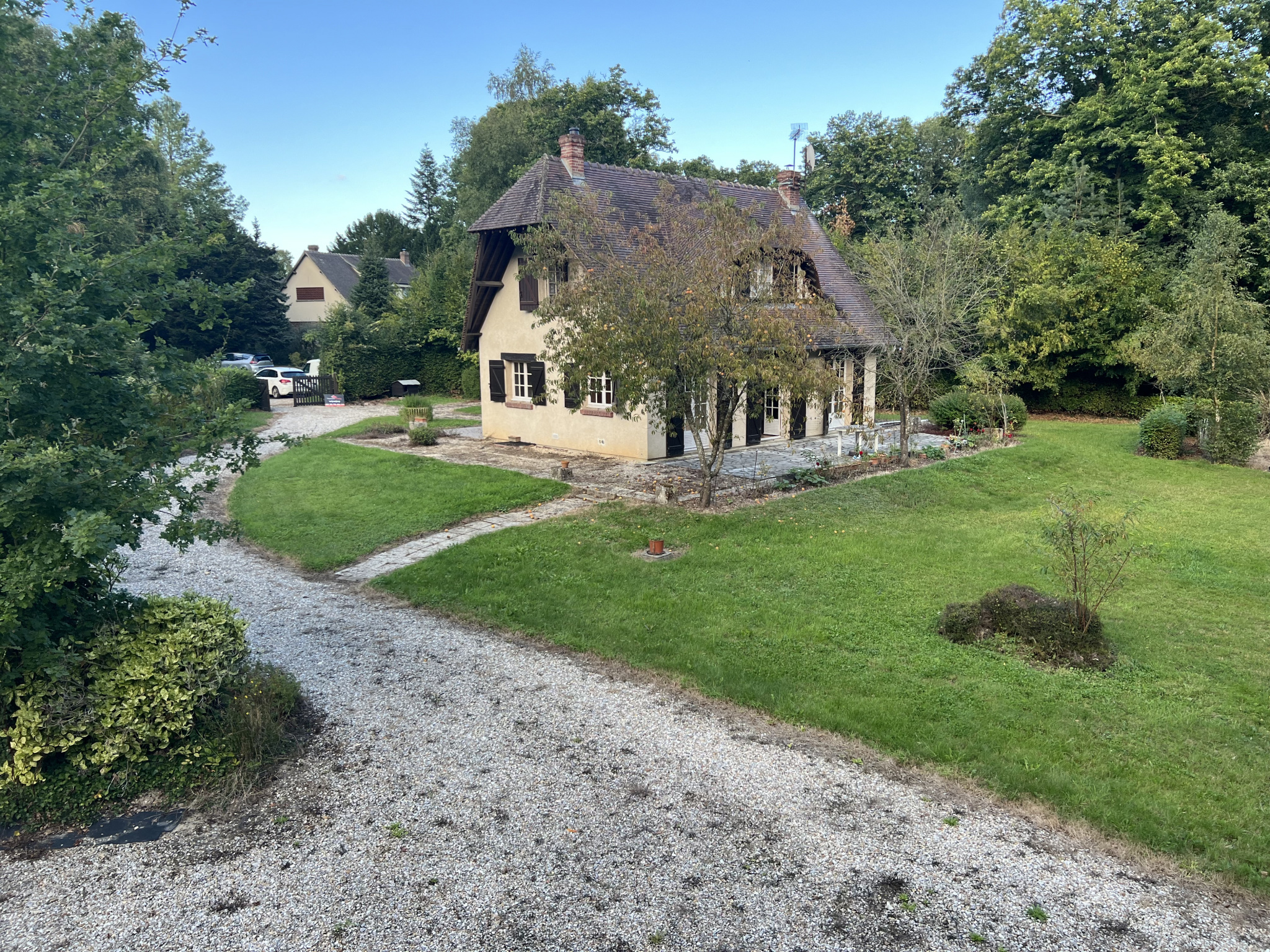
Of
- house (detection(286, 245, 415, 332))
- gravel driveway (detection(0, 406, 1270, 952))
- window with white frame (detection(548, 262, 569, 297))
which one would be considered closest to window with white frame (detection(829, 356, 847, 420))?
window with white frame (detection(548, 262, 569, 297))

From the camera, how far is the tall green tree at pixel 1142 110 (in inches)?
999

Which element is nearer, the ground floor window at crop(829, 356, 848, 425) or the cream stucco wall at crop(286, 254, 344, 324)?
the ground floor window at crop(829, 356, 848, 425)

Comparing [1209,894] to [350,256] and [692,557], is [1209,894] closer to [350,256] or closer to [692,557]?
[692,557]

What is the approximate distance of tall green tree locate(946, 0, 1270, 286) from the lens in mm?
25375

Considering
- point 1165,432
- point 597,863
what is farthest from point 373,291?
point 597,863

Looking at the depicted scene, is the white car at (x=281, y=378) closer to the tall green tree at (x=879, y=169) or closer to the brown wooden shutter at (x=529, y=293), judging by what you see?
the brown wooden shutter at (x=529, y=293)

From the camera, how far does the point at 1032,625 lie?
7898mm

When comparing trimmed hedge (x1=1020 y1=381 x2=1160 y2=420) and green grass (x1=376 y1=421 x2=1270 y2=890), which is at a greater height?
trimmed hedge (x1=1020 y1=381 x2=1160 y2=420)

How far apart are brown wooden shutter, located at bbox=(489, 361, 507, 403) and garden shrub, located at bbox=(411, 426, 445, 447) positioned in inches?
78.6

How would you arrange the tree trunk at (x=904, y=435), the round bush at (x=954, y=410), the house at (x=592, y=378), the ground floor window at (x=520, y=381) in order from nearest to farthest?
the tree trunk at (x=904, y=435), the house at (x=592, y=378), the ground floor window at (x=520, y=381), the round bush at (x=954, y=410)

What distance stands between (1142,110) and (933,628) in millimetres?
27709

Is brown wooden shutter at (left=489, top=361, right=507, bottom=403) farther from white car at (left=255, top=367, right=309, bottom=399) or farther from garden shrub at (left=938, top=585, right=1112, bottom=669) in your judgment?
garden shrub at (left=938, top=585, right=1112, bottom=669)

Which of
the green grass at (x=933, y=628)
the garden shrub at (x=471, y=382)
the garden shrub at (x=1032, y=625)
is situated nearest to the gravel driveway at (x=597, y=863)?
the green grass at (x=933, y=628)

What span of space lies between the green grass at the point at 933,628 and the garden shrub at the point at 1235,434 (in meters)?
3.42
